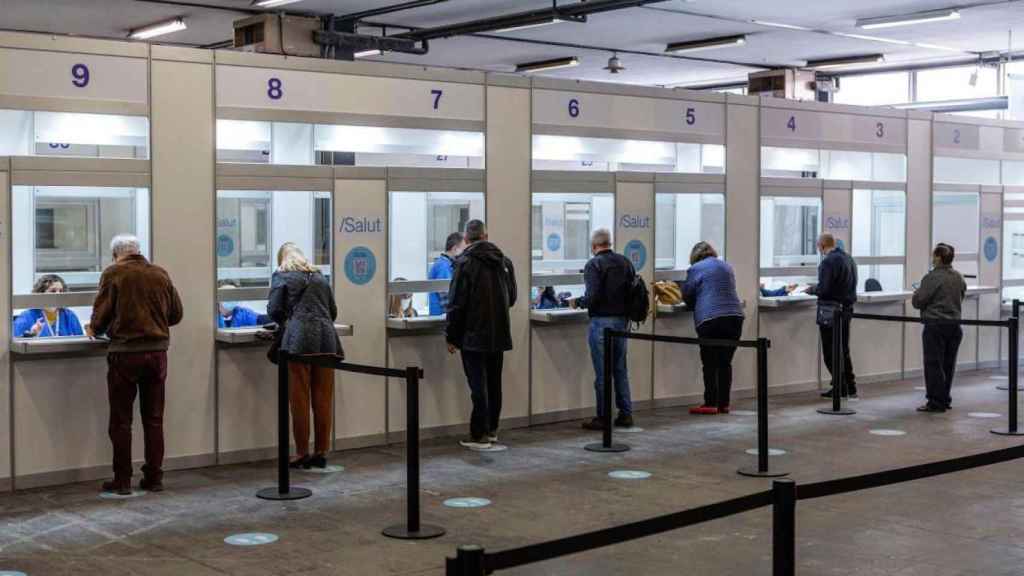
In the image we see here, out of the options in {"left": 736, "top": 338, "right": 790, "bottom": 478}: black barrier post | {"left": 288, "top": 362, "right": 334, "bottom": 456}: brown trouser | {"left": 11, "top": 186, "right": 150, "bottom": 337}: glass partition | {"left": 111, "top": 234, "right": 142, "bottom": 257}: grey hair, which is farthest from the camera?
{"left": 288, "top": 362, "right": 334, "bottom": 456}: brown trouser

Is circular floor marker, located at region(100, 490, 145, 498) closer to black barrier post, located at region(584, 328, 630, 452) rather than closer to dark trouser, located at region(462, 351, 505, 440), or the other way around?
dark trouser, located at region(462, 351, 505, 440)

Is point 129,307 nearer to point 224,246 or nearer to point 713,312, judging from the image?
point 224,246

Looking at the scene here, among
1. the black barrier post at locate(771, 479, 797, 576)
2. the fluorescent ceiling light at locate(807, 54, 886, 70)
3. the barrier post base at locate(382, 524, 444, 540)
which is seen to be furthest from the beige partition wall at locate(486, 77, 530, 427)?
the fluorescent ceiling light at locate(807, 54, 886, 70)

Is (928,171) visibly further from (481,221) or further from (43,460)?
(43,460)

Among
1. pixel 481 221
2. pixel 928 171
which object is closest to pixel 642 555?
pixel 481 221

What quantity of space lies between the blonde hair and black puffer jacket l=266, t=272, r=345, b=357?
34 millimetres

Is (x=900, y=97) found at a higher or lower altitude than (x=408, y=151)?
higher

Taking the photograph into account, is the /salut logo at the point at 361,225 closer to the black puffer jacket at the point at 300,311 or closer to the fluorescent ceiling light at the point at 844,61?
the black puffer jacket at the point at 300,311

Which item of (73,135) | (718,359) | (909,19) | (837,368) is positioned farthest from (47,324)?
(909,19)

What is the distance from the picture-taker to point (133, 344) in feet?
21.7

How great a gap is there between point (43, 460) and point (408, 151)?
10.5 feet

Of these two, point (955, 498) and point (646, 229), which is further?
point (646, 229)

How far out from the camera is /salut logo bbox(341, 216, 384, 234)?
26.4 ft

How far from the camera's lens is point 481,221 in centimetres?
823
